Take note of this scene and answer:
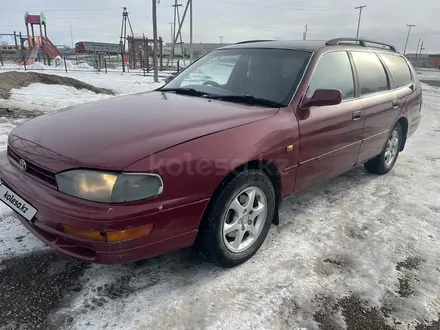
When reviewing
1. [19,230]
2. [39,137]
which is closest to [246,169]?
[39,137]

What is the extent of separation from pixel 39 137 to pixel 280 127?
1722 millimetres

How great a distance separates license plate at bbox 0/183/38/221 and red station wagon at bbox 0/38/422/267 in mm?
12

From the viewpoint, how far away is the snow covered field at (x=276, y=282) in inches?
81.5

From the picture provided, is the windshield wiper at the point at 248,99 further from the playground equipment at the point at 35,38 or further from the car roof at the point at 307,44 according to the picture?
the playground equipment at the point at 35,38

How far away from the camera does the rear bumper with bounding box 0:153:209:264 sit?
6.10ft

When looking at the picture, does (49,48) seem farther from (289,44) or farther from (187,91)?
(289,44)

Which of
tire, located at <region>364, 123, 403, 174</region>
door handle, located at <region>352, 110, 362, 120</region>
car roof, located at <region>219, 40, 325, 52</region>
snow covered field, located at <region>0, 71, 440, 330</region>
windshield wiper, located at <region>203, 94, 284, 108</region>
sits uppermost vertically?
car roof, located at <region>219, 40, 325, 52</region>

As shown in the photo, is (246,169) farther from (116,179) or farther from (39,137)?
(39,137)

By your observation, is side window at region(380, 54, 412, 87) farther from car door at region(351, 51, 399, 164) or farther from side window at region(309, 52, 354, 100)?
side window at region(309, 52, 354, 100)

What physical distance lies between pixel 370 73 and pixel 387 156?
1314 millimetres

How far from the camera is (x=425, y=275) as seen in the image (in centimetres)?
258

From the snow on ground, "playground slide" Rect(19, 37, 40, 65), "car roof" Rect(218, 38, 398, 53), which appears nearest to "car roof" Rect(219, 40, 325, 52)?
"car roof" Rect(218, 38, 398, 53)

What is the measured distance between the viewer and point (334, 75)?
3383mm

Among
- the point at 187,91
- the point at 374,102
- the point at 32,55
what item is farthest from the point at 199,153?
the point at 32,55
